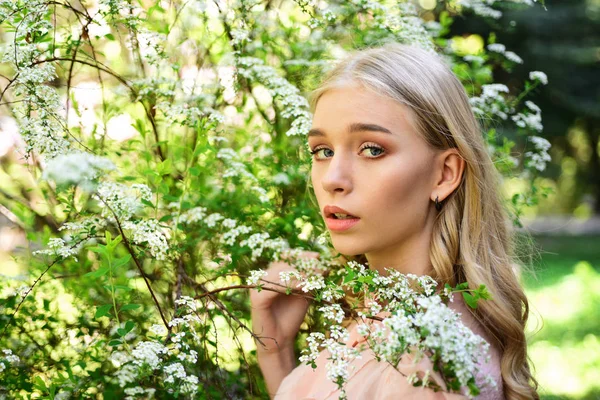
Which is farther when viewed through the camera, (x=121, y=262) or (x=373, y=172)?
(x=373, y=172)

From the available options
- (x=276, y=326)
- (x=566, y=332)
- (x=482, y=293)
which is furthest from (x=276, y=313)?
(x=566, y=332)

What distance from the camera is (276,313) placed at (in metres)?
2.17

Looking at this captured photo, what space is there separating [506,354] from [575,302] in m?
4.92

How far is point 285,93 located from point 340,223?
567 mm

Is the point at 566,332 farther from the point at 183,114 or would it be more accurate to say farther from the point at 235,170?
the point at 183,114

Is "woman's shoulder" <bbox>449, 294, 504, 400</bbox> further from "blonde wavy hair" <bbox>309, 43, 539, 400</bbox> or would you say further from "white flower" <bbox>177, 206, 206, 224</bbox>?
"white flower" <bbox>177, 206, 206, 224</bbox>

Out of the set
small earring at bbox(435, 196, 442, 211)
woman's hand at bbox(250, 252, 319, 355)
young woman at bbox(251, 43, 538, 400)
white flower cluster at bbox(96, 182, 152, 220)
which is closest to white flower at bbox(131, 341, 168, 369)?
white flower cluster at bbox(96, 182, 152, 220)

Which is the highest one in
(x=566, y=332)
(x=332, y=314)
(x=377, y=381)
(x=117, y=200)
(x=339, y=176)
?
(x=117, y=200)

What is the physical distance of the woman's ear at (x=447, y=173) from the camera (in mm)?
1861

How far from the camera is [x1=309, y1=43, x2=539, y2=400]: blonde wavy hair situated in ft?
5.90

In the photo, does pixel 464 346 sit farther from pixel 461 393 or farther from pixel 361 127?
pixel 361 127

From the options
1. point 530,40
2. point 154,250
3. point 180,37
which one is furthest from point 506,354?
point 530,40

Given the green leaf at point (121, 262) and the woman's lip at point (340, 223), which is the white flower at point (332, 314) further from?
the green leaf at point (121, 262)

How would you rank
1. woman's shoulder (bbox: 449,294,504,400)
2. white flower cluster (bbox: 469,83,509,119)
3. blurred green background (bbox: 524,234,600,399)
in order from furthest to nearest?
blurred green background (bbox: 524,234,600,399) → white flower cluster (bbox: 469,83,509,119) → woman's shoulder (bbox: 449,294,504,400)
